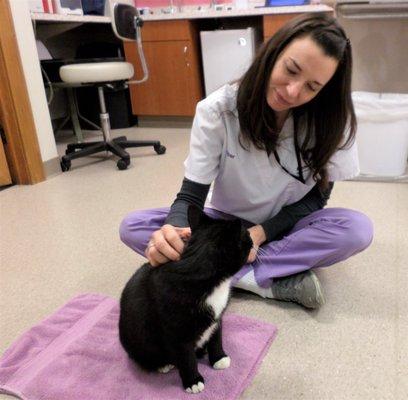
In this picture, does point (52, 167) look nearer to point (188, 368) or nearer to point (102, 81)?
point (102, 81)

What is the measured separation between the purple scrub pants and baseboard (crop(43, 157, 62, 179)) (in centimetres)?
138

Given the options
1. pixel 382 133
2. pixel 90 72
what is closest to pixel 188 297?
pixel 382 133

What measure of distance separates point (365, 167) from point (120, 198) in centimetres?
127

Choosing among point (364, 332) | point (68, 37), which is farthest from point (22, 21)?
point (364, 332)

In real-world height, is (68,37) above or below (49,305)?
above

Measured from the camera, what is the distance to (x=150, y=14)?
323 centimetres

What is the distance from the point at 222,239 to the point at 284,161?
49 cm

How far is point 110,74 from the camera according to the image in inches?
94.6

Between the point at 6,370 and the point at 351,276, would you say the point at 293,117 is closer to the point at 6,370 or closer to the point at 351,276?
the point at 351,276

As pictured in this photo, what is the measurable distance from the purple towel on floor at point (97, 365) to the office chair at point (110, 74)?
1.52 meters

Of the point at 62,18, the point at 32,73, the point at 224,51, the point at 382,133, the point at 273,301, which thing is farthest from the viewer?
the point at 224,51

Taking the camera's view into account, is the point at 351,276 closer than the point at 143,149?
Yes

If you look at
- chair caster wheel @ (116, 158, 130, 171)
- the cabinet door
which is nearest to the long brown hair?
chair caster wheel @ (116, 158, 130, 171)

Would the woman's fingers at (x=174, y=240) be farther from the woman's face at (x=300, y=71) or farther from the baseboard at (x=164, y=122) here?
the baseboard at (x=164, y=122)
